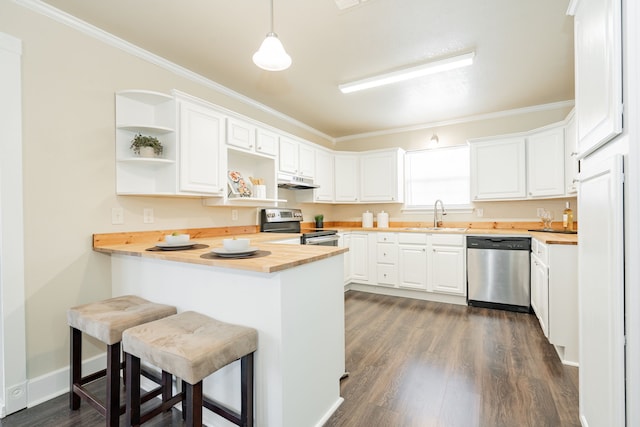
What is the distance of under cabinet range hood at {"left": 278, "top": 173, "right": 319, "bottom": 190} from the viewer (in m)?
3.61

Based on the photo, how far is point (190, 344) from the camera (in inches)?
47.1

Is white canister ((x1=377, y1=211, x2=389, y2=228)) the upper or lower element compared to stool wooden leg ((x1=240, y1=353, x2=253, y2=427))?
upper

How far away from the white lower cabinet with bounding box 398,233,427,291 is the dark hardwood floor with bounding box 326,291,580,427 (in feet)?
2.24

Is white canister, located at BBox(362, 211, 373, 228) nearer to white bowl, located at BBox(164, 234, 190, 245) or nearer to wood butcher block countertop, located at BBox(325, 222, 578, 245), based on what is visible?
wood butcher block countertop, located at BBox(325, 222, 578, 245)

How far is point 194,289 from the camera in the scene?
164cm

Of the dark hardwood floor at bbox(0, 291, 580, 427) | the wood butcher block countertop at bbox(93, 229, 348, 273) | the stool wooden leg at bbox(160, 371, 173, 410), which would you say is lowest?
the dark hardwood floor at bbox(0, 291, 580, 427)

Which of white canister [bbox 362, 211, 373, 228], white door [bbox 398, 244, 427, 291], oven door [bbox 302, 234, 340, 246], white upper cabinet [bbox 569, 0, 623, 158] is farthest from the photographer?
white canister [bbox 362, 211, 373, 228]

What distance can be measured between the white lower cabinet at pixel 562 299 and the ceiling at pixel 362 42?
1.77m

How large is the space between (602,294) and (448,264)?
2591 millimetres

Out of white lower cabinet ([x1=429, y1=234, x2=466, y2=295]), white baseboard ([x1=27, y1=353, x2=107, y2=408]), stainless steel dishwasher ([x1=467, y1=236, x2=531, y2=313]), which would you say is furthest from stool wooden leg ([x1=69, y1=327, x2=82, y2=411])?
stainless steel dishwasher ([x1=467, y1=236, x2=531, y2=313])

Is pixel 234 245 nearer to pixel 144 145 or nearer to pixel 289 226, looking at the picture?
pixel 144 145

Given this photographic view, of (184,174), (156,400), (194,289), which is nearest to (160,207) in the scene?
(184,174)

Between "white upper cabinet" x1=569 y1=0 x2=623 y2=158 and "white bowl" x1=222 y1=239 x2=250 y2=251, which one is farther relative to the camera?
"white bowl" x1=222 y1=239 x2=250 y2=251

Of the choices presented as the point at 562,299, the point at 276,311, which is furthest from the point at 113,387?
the point at 562,299
